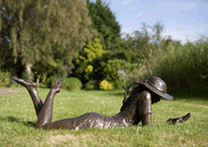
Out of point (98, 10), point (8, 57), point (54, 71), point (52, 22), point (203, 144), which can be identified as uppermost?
point (98, 10)

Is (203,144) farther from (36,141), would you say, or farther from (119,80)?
(119,80)

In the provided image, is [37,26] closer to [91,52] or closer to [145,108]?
[91,52]

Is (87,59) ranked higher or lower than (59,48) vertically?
lower

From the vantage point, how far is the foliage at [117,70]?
15.8m

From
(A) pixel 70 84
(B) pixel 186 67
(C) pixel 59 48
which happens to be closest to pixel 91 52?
(C) pixel 59 48

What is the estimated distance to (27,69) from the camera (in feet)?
54.6

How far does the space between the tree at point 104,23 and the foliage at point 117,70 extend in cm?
494

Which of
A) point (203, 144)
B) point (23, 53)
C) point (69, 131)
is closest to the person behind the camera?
point (203, 144)

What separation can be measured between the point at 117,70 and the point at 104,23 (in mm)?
7578

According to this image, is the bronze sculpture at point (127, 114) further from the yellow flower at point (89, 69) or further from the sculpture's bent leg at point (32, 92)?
the yellow flower at point (89, 69)

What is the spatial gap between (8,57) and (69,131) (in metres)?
16.7

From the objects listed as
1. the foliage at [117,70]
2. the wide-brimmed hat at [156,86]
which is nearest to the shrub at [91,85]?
the foliage at [117,70]

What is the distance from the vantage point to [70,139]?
108 inches

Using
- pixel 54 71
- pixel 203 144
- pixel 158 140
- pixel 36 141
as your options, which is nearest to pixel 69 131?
pixel 36 141
